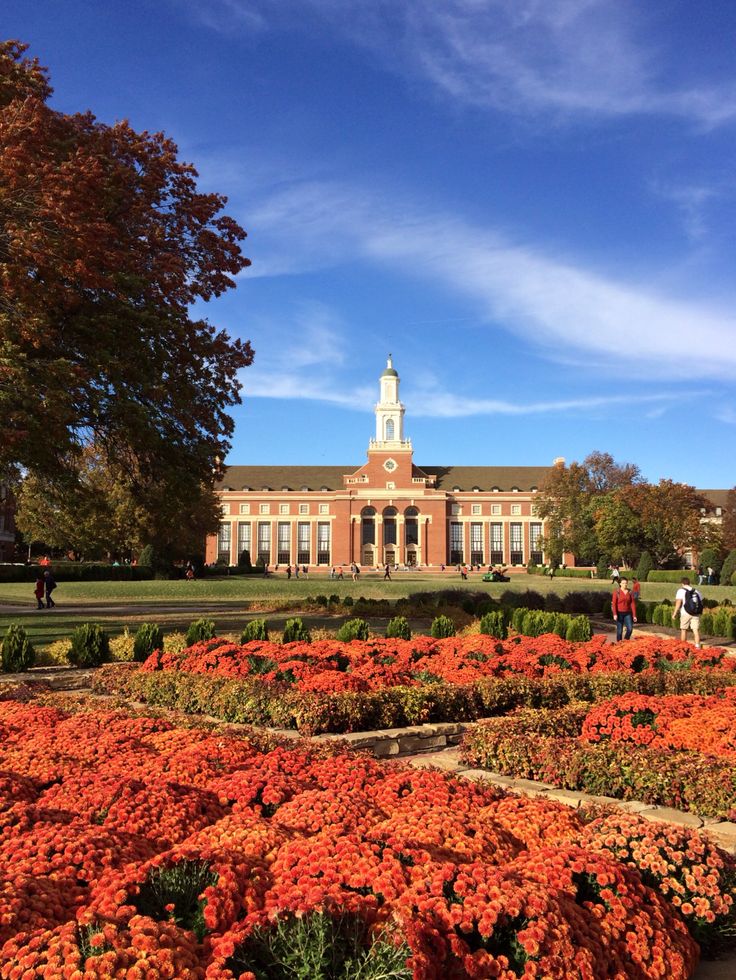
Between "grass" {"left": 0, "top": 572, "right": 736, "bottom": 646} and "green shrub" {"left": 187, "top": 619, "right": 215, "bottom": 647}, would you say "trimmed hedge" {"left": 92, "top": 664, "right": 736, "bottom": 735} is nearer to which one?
"green shrub" {"left": 187, "top": 619, "right": 215, "bottom": 647}

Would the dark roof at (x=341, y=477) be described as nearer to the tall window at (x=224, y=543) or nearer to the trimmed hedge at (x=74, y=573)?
the tall window at (x=224, y=543)

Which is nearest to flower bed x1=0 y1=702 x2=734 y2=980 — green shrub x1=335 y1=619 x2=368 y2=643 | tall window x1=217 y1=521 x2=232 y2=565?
green shrub x1=335 y1=619 x2=368 y2=643

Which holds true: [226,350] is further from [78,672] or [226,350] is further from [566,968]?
[566,968]

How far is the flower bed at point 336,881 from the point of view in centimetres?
262

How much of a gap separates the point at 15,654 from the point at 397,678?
19.7 feet

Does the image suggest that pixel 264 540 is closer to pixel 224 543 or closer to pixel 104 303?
pixel 224 543

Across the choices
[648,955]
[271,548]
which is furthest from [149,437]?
[271,548]

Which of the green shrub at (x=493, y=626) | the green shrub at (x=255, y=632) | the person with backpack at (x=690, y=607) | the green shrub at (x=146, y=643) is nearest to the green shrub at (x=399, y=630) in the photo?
the green shrub at (x=493, y=626)

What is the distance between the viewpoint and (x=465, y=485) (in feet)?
324

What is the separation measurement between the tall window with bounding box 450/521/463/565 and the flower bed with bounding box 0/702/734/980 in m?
90.4

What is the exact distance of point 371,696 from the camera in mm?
7953

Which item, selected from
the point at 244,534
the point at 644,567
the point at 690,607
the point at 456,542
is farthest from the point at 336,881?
the point at 244,534

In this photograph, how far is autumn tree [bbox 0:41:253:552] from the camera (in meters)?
12.8

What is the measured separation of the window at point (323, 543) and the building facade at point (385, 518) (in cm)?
12
